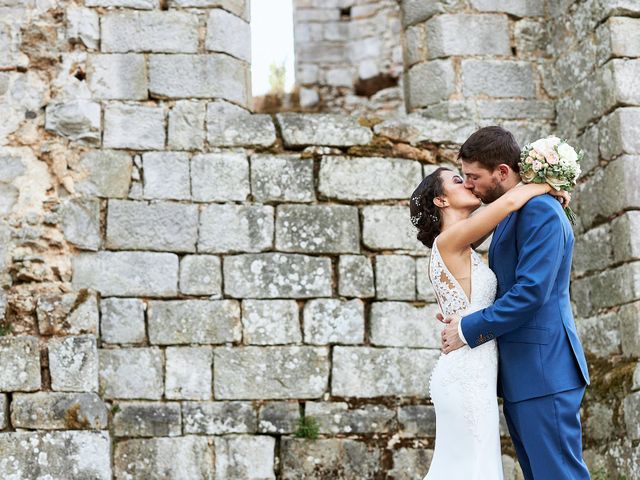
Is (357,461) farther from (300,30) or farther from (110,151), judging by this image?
(300,30)

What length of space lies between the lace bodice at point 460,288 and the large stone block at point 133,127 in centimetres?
271

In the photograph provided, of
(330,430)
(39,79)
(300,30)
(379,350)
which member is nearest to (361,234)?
(379,350)

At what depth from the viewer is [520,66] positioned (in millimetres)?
7395

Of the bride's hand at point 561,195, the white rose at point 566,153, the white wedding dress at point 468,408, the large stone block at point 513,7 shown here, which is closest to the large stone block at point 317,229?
the large stone block at point 513,7

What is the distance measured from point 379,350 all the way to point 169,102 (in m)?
2.05

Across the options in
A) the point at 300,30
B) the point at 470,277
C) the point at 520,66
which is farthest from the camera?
the point at 300,30

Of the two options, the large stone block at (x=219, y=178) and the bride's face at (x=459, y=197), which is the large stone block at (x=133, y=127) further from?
the bride's face at (x=459, y=197)

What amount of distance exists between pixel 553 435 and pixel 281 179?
3097 mm

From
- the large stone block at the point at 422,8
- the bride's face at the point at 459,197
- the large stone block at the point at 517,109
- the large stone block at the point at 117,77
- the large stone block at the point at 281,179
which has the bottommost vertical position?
the bride's face at the point at 459,197

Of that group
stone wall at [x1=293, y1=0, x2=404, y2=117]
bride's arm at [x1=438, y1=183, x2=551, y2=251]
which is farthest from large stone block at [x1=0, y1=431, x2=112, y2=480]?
stone wall at [x1=293, y1=0, x2=404, y2=117]

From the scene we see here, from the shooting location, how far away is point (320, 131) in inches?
277

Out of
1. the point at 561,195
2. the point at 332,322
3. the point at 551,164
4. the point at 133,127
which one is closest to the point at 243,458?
the point at 332,322

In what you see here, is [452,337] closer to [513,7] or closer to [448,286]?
[448,286]

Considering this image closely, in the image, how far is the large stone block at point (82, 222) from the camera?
21.7ft
